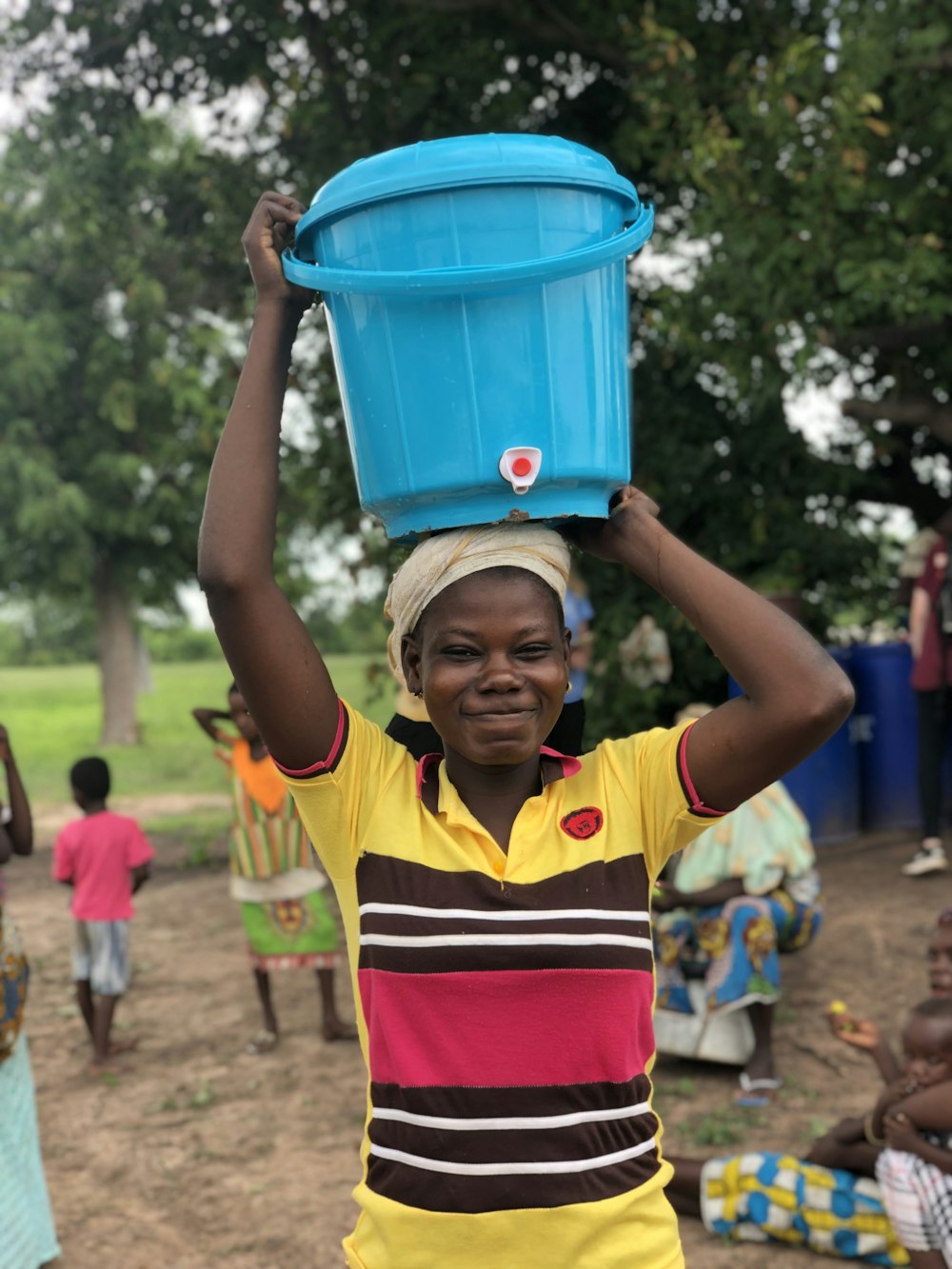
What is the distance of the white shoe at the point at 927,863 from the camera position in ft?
21.8

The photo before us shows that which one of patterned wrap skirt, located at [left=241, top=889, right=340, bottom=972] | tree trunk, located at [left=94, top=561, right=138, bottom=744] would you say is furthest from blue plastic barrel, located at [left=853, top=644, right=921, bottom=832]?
tree trunk, located at [left=94, top=561, right=138, bottom=744]

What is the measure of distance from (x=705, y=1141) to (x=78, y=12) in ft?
23.1

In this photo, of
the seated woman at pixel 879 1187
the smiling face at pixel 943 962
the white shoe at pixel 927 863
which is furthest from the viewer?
the white shoe at pixel 927 863

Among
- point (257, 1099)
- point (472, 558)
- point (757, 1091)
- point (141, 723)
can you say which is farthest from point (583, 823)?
point (141, 723)

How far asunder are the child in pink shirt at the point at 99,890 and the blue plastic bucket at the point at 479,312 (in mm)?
3984

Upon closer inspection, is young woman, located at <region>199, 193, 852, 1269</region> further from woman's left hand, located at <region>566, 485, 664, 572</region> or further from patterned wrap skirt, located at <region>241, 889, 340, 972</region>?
patterned wrap skirt, located at <region>241, 889, 340, 972</region>

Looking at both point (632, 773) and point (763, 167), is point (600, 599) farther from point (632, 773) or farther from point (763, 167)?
point (632, 773)

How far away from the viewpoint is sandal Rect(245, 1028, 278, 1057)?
5.33 m

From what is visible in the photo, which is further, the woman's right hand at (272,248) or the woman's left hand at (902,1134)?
the woman's left hand at (902,1134)

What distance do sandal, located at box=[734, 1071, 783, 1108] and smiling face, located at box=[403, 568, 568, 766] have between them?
3227 mm

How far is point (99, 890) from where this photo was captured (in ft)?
17.3

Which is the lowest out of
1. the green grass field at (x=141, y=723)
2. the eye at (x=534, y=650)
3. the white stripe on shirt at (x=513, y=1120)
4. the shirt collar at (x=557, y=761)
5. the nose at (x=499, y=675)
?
the green grass field at (x=141, y=723)

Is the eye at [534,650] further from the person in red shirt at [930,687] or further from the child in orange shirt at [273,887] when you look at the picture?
the person in red shirt at [930,687]

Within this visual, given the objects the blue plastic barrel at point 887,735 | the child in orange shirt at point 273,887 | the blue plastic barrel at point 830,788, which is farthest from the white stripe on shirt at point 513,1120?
the blue plastic barrel at point 887,735
